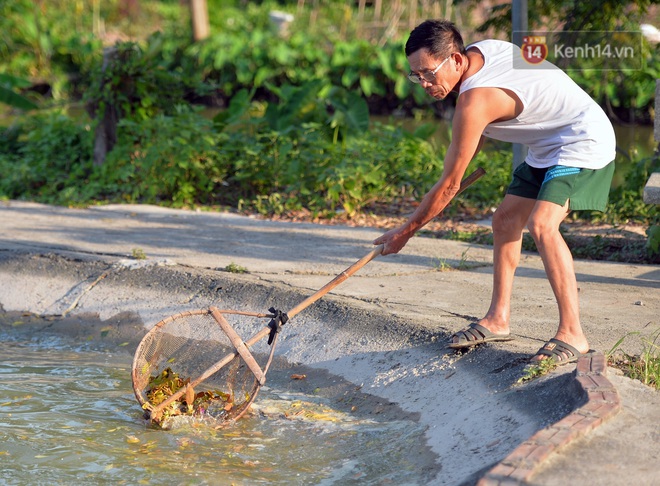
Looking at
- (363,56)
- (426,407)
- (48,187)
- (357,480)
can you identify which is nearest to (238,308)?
(426,407)

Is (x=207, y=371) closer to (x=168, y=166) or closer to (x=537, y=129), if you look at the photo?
(x=537, y=129)

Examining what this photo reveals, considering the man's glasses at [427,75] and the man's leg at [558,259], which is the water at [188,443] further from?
the man's glasses at [427,75]

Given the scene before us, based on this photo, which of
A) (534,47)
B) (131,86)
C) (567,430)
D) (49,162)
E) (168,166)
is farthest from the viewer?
(49,162)

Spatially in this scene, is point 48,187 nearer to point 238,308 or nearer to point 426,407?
point 238,308

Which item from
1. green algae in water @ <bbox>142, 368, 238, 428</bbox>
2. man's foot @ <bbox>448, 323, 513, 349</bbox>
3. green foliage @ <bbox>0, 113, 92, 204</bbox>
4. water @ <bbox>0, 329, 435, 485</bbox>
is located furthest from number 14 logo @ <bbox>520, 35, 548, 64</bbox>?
green foliage @ <bbox>0, 113, 92, 204</bbox>

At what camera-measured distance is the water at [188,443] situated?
3.58 m

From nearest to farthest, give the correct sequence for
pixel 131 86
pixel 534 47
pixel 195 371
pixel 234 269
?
pixel 195 371 < pixel 234 269 < pixel 534 47 < pixel 131 86

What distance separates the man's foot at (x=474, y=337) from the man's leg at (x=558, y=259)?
1.27 feet

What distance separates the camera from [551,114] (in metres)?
3.82

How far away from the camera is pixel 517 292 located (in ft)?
17.3

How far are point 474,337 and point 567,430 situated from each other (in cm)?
113

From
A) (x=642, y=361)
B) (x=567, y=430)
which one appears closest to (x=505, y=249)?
(x=642, y=361)

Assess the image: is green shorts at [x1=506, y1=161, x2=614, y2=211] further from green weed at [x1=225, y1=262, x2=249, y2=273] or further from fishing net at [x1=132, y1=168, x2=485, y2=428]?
green weed at [x1=225, y1=262, x2=249, y2=273]

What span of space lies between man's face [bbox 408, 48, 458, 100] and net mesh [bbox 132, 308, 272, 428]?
4.37 feet
